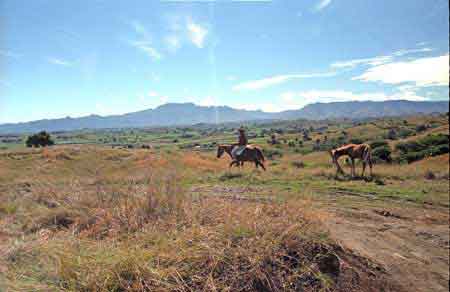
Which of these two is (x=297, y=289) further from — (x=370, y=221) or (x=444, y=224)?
(x=444, y=224)

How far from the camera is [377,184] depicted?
11391mm

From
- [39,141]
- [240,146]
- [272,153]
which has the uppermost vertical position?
[240,146]

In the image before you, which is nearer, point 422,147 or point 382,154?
point 382,154

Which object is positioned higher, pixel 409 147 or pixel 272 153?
pixel 409 147

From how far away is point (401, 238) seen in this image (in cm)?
554

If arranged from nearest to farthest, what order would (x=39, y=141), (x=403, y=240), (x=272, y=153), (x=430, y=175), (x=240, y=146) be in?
1. (x=403, y=240)
2. (x=430, y=175)
3. (x=240, y=146)
4. (x=39, y=141)
5. (x=272, y=153)

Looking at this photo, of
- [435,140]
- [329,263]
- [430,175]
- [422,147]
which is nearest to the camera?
[329,263]

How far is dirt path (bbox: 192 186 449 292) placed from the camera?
4.16 metres

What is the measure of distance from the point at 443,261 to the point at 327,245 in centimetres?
300

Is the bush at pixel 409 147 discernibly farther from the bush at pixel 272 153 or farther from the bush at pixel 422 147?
the bush at pixel 272 153

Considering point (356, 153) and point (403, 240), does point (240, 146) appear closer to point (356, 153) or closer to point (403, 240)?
point (356, 153)

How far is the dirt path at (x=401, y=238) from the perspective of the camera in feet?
13.6

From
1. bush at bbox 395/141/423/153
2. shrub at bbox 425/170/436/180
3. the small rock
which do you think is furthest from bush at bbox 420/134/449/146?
the small rock

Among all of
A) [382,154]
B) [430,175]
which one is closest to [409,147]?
[382,154]
